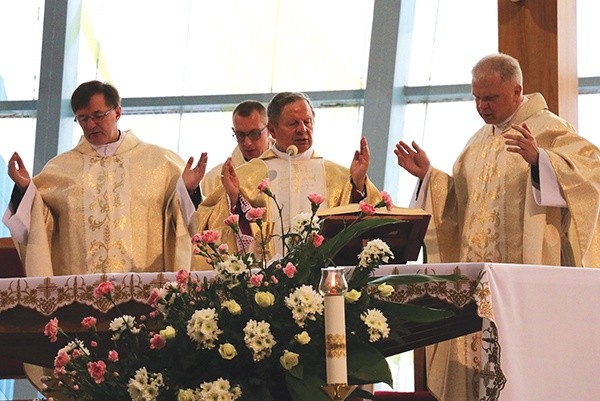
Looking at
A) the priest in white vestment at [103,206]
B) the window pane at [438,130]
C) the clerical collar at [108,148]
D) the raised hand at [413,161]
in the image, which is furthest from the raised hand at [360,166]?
the window pane at [438,130]

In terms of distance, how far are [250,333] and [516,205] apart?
3.09 m

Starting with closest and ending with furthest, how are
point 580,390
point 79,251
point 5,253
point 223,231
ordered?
point 580,390
point 223,231
point 79,251
point 5,253

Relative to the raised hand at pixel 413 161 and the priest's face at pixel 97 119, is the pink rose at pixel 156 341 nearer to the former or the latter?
the raised hand at pixel 413 161

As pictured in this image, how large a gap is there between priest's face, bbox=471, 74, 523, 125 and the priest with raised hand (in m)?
0.69

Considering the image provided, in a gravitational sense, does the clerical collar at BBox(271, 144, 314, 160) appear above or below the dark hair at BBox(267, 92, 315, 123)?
below

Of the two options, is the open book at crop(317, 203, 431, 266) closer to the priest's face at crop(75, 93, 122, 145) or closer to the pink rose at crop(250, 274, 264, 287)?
the pink rose at crop(250, 274, 264, 287)

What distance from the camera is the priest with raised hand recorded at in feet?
18.6

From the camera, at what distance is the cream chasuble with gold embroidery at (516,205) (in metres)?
5.66

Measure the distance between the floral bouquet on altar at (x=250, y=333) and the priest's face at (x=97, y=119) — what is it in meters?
2.85

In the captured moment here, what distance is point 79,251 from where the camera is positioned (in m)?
6.29

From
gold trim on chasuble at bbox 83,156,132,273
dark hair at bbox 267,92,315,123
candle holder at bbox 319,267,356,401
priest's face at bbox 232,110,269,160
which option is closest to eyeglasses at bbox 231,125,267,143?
priest's face at bbox 232,110,269,160

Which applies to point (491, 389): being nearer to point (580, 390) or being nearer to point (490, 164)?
point (580, 390)

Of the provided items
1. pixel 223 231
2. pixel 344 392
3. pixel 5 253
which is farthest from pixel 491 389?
pixel 5 253

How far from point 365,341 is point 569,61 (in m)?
4.71
